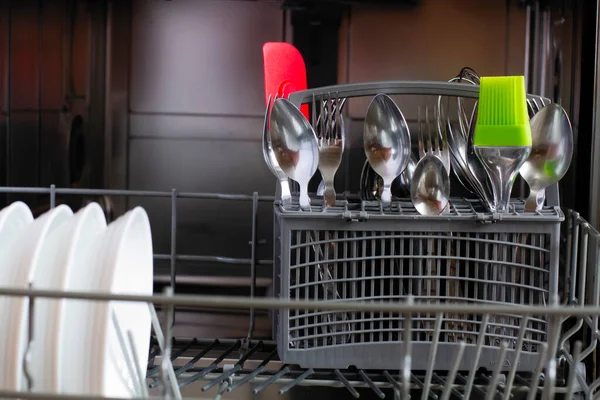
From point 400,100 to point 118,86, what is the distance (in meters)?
0.40

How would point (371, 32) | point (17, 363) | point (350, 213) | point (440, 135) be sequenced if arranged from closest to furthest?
point (17, 363) < point (350, 213) < point (440, 135) < point (371, 32)

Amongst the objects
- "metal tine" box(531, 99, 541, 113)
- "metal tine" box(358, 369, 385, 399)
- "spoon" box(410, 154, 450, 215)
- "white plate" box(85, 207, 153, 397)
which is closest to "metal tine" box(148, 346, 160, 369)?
"white plate" box(85, 207, 153, 397)

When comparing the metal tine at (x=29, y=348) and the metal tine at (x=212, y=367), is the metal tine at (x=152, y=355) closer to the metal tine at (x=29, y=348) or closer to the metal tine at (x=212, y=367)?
the metal tine at (x=212, y=367)

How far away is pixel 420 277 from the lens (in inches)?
26.8

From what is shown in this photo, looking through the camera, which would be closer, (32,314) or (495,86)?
(32,314)

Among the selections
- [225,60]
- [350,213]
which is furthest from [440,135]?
[225,60]

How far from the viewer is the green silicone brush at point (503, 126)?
68 centimetres

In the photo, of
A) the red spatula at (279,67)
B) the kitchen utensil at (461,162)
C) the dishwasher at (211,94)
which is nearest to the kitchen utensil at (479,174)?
the kitchen utensil at (461,162)

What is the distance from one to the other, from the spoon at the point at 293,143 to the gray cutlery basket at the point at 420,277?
0.04m

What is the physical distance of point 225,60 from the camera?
39.6 inches

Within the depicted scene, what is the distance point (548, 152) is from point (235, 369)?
0.39 m

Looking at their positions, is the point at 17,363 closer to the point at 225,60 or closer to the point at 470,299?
the point at 470,299

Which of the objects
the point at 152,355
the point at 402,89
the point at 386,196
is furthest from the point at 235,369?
the point at 402,89

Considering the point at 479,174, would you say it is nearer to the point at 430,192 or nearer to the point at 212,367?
the point at 430,192
